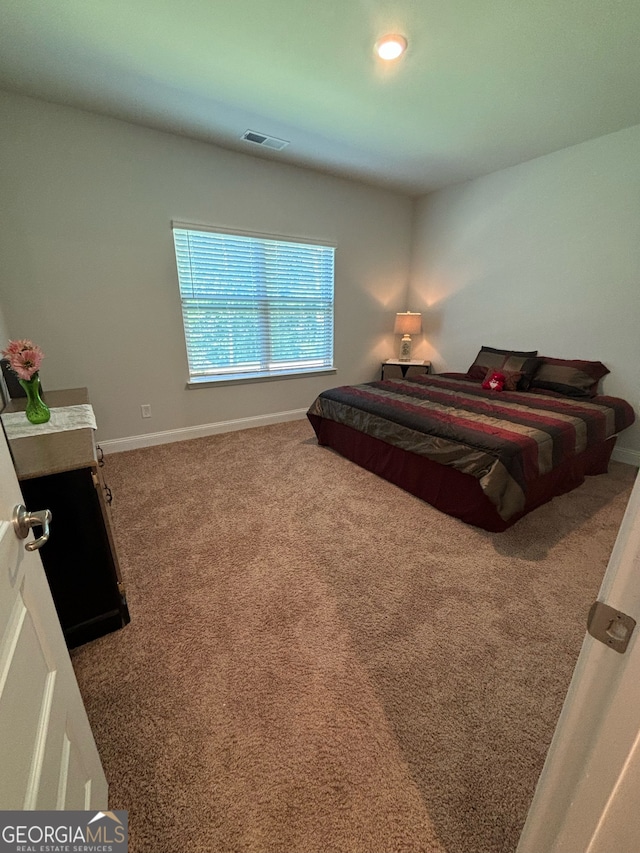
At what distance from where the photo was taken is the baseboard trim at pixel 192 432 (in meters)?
3.18

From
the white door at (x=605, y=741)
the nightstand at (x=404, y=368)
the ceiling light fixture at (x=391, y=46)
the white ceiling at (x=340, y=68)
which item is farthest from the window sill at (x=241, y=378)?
the white door at (x=605, y=741)

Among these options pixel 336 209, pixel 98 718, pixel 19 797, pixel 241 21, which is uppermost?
pixel 241 21

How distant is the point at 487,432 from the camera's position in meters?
2.11

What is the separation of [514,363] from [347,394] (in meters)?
1.77

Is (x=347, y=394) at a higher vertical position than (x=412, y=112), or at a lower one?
lower

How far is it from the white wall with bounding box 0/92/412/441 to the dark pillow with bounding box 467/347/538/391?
1.94m

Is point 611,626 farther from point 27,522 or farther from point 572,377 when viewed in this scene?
point 572,377

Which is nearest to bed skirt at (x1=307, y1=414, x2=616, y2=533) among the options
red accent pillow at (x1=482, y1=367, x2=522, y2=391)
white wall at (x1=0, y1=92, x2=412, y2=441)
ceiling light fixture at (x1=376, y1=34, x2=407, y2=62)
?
red accent pillow at (x1=482, y1=367, x2=522, y2=391)

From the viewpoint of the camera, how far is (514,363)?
11.1 ft

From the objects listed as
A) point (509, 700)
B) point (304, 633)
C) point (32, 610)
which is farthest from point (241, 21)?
point (509, 700)

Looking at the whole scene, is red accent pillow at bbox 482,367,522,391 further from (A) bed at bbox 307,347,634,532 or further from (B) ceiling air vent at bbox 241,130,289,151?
(B) ceiling air vent at bbox 241,130,289,151

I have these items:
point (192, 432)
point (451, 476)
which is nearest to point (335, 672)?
point (451, 476)

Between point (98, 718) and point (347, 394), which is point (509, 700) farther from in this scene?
point (347, 394)

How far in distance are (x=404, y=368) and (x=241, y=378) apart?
2106 millimetres
